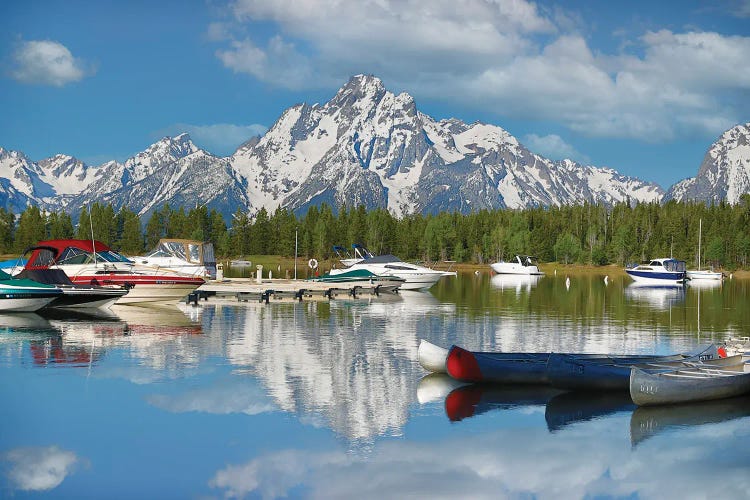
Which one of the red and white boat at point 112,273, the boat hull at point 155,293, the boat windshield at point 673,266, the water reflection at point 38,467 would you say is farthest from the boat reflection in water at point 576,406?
the boat windshield at point 673,266

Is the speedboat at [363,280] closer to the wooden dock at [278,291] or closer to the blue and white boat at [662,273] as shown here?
the wooden dock at [278,291]

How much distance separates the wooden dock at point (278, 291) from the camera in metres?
68.2

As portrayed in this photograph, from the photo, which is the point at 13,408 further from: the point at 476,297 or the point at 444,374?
the point at 476,297

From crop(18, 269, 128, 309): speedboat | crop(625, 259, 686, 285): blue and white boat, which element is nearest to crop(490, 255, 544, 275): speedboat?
crop(625, 259, 686, 285): blue and white boat

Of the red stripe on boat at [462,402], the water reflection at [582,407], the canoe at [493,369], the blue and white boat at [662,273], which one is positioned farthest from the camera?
the blue and white boat at [662,273]

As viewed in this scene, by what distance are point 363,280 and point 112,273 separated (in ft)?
91.9

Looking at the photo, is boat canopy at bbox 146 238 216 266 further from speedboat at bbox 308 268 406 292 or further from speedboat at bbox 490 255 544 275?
speedboat at bbox 490 255 544 275

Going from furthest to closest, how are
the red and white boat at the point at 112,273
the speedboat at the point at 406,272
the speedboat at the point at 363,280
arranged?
the speedboat at the point at 406,272 → the speedboat at the point at 363,280 → the red and white boat at the point at 112,273

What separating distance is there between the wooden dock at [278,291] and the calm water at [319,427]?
1016 inches

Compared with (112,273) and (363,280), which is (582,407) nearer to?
(112,273)

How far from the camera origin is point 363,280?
8275 centimetres

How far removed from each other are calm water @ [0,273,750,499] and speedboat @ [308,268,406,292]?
40.2 m

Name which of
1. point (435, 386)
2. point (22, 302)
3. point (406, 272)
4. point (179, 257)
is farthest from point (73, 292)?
point (406, 272)

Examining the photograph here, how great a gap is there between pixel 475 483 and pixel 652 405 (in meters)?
9.30
